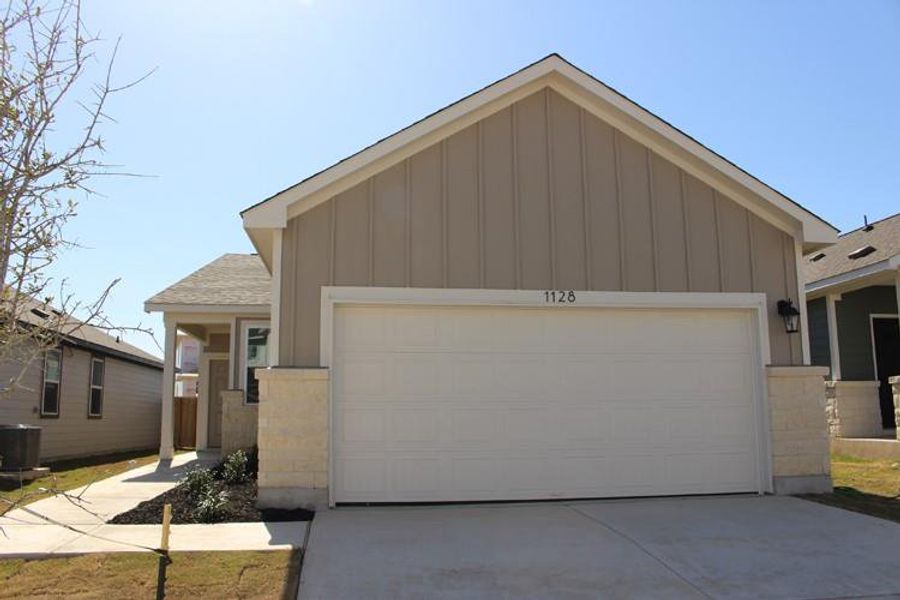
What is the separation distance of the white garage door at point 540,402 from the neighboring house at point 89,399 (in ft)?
20.3

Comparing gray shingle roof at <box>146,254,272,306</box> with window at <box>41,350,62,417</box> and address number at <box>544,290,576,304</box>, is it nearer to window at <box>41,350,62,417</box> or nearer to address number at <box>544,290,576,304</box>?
window at <box>41,350,62,417</box>

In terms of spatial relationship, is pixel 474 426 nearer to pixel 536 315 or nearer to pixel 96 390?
pixel 536 315

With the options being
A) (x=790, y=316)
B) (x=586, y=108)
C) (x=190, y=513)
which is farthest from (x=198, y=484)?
(x=790, y=316)

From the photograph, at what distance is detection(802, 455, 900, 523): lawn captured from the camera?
7984 millimetres

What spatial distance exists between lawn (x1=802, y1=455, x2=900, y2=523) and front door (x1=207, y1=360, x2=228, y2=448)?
11688mm

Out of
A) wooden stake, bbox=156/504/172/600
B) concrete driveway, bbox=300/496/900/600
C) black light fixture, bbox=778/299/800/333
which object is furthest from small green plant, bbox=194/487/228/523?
black light fixture, bbox=778/299/800/333

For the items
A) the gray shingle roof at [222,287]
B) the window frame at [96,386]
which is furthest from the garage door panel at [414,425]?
the window frame at [96,386]

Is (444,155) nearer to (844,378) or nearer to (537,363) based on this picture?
(537,363)

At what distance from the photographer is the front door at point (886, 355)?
45.2ft

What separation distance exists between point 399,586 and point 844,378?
10.9m

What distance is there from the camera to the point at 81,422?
54.3ft

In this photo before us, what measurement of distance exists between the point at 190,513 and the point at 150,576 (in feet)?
6.70

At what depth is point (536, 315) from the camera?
8.73 m

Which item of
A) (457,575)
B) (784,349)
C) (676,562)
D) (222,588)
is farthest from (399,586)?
(784,349)
